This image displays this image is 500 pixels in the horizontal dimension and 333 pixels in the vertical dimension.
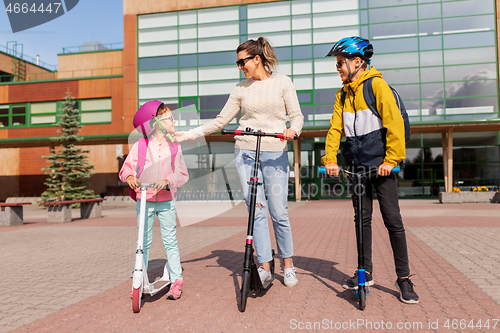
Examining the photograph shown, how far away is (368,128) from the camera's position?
3.30 m

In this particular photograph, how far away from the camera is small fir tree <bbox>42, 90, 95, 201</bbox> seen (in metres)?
20.5

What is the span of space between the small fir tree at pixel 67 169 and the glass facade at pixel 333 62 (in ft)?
20.3

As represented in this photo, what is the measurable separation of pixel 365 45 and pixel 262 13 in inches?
915

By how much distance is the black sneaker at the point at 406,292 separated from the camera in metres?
3.13

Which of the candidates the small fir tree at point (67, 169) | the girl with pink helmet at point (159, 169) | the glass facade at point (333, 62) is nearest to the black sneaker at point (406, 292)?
the girl with pink helmet at point (159, 169)

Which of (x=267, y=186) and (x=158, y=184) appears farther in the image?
(x=267, y=186)

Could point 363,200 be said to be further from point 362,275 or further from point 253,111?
point 253,111

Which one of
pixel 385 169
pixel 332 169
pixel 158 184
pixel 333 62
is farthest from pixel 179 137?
pixel 333 62

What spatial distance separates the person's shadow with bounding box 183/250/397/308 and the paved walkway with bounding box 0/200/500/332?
0.01m

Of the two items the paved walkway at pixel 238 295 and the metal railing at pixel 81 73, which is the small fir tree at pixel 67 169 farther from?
the paved walkway at pixel 238 295

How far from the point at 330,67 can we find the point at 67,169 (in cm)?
1609

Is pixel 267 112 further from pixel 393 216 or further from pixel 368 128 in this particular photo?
pixel 393 216

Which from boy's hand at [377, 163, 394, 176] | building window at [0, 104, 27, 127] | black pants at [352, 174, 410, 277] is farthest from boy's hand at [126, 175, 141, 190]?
building window at [0, 104, 27, 127]

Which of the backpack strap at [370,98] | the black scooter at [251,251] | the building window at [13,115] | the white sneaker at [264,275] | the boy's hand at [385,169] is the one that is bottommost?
the white sneaker at [264,275]
